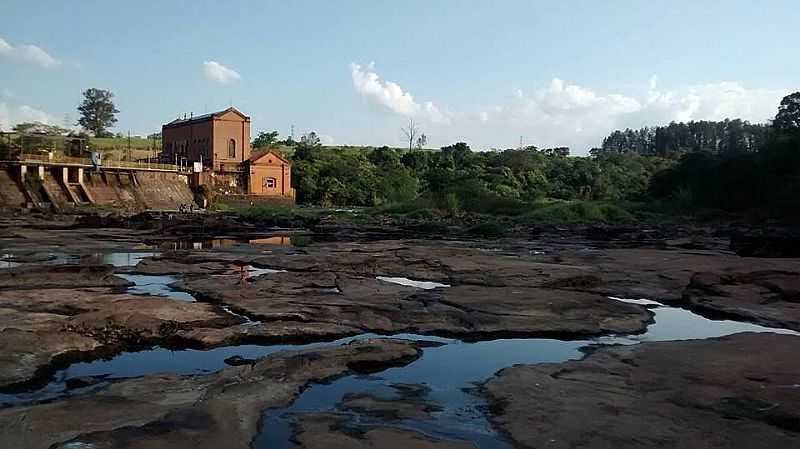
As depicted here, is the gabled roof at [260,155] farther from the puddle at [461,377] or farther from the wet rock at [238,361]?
the wet rock at [238,361]

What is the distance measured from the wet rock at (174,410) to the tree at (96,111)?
119526mm

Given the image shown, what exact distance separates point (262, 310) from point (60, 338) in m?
3.69

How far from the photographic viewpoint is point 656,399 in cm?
746

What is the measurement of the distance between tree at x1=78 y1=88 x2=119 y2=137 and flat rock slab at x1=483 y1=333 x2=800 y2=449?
121 meters

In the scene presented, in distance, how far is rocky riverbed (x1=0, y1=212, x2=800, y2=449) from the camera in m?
6.43

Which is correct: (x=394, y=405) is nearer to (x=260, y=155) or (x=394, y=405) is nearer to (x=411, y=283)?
(x=411, y=283)

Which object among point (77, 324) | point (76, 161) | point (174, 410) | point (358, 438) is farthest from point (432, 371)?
point (76, 161)

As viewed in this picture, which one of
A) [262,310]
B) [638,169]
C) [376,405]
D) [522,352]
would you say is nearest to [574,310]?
[522,352]

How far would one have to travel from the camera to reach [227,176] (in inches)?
2997

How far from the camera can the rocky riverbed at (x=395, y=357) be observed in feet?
21.1

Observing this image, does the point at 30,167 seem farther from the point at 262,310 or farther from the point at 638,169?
the point at 638,169

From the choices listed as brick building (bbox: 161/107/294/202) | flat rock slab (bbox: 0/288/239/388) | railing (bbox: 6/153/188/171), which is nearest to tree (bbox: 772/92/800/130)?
brick building (bbox: 161/107/294/202)

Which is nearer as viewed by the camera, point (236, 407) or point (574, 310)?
point (236, 407)

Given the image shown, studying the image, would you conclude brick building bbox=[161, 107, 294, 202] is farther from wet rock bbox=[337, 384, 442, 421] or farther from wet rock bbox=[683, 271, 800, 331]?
wet rock bbox=[337, 384, 442, 421]
